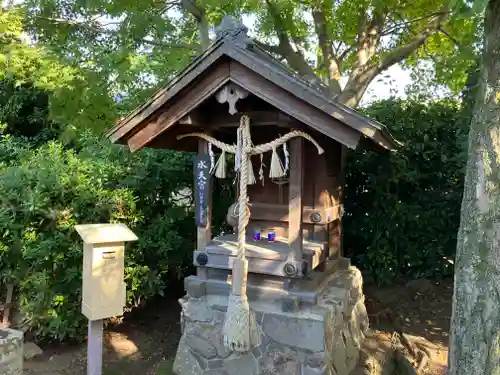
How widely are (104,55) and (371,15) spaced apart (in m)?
5.10

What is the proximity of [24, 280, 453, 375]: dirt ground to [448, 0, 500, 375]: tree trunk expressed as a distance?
1770 millimetres

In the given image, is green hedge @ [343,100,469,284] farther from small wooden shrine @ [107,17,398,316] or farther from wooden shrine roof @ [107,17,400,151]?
wooden shrine roof @ [107,17,400,151]

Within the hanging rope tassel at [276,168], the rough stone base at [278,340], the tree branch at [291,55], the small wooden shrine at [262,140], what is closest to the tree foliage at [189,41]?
the tree branch at [291,55]

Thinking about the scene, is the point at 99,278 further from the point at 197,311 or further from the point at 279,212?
the point at 279,212

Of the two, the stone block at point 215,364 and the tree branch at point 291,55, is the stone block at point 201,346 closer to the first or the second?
the stone block at point 215,364

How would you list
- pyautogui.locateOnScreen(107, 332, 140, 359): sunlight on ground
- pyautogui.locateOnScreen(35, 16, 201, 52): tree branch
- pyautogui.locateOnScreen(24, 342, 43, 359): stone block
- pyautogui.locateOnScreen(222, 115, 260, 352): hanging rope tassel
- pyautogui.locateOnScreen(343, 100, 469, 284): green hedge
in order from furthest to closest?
pyautogui.locateOnScreen(35, 16, 201, 52): tree branch
pyautogui.locateOnScreen(343, 100, 469, 284): green hedge
pyautogui.locateOnScreen(107, 332, 140, 359): sunlight on ground
pyautogui.locateOnScreen(24, 342, 43, 359): stone block
pyautogui.locateOnScreen(222, 115, 260, 352): hanging rope tassel

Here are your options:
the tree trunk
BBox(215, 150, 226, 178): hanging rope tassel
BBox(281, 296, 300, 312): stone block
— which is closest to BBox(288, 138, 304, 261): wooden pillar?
BBox(281, 296, 300, 312): stone block

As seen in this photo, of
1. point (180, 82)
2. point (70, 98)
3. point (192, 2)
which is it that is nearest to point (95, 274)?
point (180, 82)

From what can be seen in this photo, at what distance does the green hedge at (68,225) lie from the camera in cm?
515

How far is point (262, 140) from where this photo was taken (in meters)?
4.88

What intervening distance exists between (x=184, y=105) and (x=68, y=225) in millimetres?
2295

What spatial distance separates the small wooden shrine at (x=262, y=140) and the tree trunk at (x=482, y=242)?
0.87 meters

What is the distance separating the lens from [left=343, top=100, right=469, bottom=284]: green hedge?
254 inches

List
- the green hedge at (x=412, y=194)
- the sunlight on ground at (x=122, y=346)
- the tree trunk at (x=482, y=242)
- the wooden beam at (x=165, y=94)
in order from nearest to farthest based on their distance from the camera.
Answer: the tree trunk at (x=482, y=242), the wooden beam at (x=165, y=94), the sunlight on ground at (x=122, y=346), the green hedge at (x=412, y=194)
